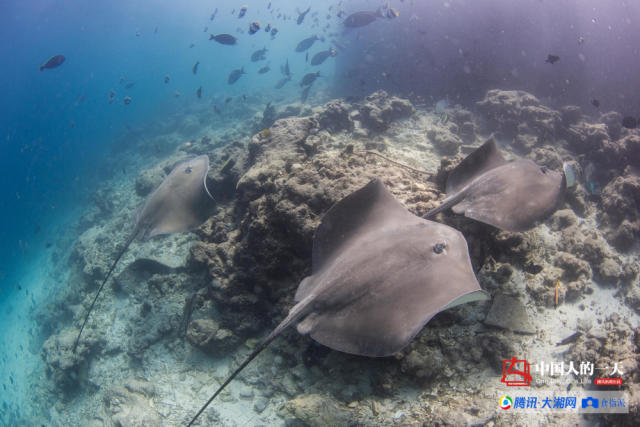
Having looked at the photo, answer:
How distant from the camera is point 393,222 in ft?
10.9

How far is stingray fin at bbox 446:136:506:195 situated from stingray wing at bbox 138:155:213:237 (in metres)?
4.60

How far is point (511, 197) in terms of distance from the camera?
12.0ft

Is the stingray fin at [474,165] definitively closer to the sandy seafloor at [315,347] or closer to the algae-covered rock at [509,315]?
the sandy seafloor at [315,347]

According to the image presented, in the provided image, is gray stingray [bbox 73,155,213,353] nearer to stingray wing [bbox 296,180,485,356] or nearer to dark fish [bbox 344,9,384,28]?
stingray wing [bbox 296,180,485,356]

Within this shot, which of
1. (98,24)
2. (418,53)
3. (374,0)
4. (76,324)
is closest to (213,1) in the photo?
(98,24)

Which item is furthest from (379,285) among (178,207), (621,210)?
(621,210)

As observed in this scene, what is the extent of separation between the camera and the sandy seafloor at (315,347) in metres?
3.04

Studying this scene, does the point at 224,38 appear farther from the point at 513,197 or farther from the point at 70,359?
the point at 513,197

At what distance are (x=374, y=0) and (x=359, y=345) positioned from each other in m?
38.1

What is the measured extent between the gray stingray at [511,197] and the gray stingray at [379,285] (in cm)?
83

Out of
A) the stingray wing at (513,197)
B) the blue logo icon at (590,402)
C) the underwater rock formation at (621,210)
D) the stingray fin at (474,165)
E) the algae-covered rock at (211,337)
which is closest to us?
the blue logo icon at (590,402)

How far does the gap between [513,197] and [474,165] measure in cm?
102

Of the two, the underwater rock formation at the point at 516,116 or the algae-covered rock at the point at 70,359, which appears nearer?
the algae-covered rock at the point at 70,359

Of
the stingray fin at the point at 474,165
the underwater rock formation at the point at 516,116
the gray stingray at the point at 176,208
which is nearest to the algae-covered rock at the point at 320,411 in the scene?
the stingray fin at the point at 474,165
